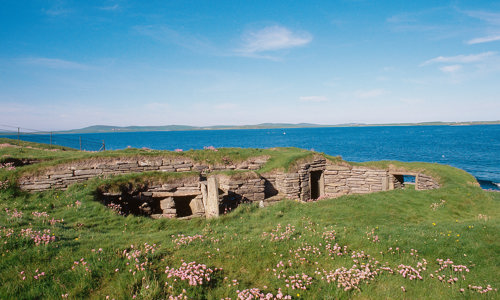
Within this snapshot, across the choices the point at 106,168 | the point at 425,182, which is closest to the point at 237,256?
the point at 106,168

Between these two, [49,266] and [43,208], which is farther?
[43,208]

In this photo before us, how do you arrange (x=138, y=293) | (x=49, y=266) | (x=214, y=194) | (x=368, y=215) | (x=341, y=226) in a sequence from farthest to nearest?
(x=214, y=194)
(x=368, y=215)
(x=341, y=226)
(x=49, y=266)
(x=138, y=293)

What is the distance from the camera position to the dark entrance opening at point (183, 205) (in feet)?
49.9

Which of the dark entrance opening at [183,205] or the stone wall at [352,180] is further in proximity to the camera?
the stone wall at [352,180]

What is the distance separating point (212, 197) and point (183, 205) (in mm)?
3385

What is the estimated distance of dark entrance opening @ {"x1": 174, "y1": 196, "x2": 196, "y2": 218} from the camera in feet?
49.9

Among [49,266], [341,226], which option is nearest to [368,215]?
[341,226]

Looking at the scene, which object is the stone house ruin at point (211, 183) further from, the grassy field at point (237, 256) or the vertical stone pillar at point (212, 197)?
the grassy field at point (237, 256)

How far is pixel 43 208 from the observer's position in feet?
37.2

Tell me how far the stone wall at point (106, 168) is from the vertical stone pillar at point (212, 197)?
4615 mm

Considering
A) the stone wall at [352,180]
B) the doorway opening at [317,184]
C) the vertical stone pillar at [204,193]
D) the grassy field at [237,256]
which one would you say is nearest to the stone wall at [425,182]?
the stone wall at [352,180]

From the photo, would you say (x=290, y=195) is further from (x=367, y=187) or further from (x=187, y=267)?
(x=187, y=267)

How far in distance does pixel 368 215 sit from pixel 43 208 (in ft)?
47.7

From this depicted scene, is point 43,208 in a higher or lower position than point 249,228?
higher
